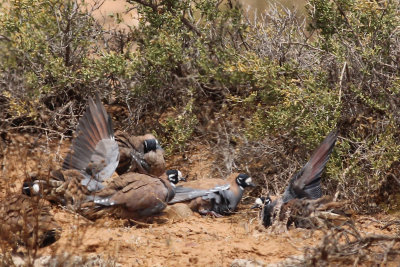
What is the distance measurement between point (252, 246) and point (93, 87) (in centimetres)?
384

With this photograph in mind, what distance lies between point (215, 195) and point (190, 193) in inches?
11.4

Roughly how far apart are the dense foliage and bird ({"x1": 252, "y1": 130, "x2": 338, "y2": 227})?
0.68ft

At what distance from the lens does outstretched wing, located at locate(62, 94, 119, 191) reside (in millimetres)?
7543

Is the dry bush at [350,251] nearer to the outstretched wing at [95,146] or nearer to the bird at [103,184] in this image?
the bird at [103,184]

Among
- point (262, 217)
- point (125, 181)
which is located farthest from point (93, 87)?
point (262, 217)

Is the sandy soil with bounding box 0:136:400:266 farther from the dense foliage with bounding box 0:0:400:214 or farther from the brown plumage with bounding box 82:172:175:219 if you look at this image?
the dense foliage with bounding box 0:0:400:214

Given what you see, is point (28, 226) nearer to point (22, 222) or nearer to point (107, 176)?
point (22, 222)

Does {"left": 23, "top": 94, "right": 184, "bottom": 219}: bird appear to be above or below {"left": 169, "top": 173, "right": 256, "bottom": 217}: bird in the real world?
above

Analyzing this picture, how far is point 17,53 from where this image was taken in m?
7.92

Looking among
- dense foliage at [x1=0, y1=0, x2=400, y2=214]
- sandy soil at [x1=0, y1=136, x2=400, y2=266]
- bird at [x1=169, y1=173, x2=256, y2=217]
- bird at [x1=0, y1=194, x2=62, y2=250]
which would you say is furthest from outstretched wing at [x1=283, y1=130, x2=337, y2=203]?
bird at [x1=0, y1=194, x2=62, y2=250]

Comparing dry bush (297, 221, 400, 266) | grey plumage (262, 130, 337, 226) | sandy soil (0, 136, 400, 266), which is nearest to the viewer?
dry bush (297, 221, 400, 266)

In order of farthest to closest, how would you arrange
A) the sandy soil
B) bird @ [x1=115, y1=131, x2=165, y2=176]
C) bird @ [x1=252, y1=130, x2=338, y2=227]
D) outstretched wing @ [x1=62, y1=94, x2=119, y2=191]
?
1. bird @ [x1=115, y1=131, x2=165, y2=176]
2. outstretched wing @ [x1=62, y1=94, x2=119, y2=191]
3. bird @ [x1=252, y1=130, x2=338, y2=227]
4. the sandy soil

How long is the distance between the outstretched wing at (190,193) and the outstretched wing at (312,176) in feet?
2.74

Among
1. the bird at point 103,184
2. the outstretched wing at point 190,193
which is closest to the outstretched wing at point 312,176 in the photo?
the outstretched wing at point 190,193
